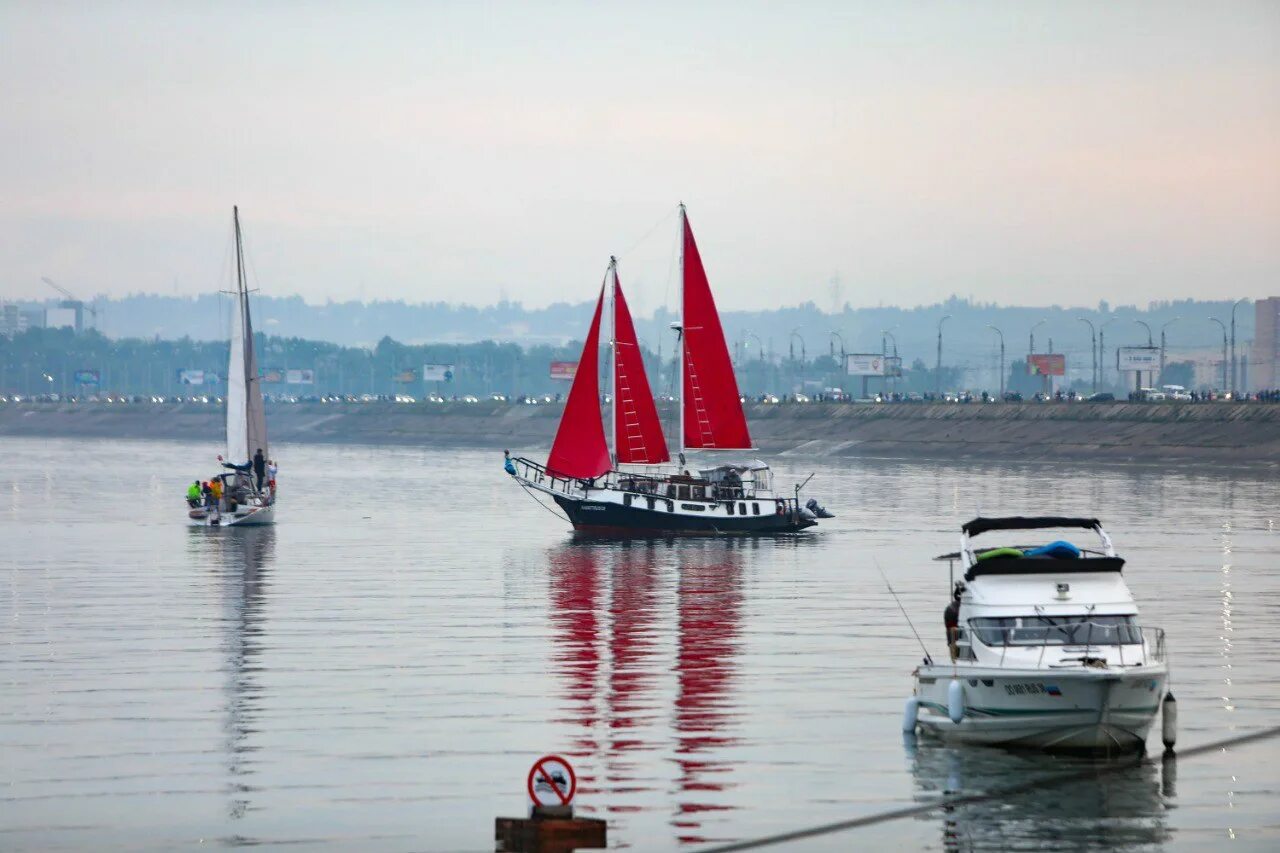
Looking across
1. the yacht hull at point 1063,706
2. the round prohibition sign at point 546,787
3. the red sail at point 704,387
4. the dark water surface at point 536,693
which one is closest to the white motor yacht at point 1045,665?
the yacht hull at point 1063,706

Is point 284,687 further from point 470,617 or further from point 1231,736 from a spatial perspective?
point 1231,736

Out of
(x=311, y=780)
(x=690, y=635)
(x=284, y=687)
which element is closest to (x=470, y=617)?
(x=690, y=635)

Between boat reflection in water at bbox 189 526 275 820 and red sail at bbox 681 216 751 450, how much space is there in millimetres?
21477

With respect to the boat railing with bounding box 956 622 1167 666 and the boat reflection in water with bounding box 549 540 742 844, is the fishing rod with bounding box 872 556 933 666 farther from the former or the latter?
the boat reflection in water with bounding box 549 540 742 844

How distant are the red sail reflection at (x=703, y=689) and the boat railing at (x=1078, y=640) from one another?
552 cm

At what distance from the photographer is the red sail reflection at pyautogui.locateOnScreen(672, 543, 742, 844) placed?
34062 mm

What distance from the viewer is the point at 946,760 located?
122 ft

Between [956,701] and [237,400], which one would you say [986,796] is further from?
[237,400]

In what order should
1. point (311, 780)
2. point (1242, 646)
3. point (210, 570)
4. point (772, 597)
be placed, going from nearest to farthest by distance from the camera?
1. point (311, 780)
2. point (1242, 646)
3. point (772, 597)
4. point (210, 570)

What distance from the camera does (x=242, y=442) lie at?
101500 mm

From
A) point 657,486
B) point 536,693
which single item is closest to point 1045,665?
point 536,693

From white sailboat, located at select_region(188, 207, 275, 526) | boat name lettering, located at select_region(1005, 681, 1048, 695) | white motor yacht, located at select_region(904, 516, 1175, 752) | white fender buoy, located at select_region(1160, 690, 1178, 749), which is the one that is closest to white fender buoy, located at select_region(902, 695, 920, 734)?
white motor yacht, located at select_region(904, 516, 1175, 752)

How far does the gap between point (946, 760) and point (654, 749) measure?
5.44 m

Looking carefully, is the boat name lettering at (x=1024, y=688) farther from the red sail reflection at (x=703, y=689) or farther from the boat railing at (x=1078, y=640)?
the red sail reflection at (x=703, y=689)
